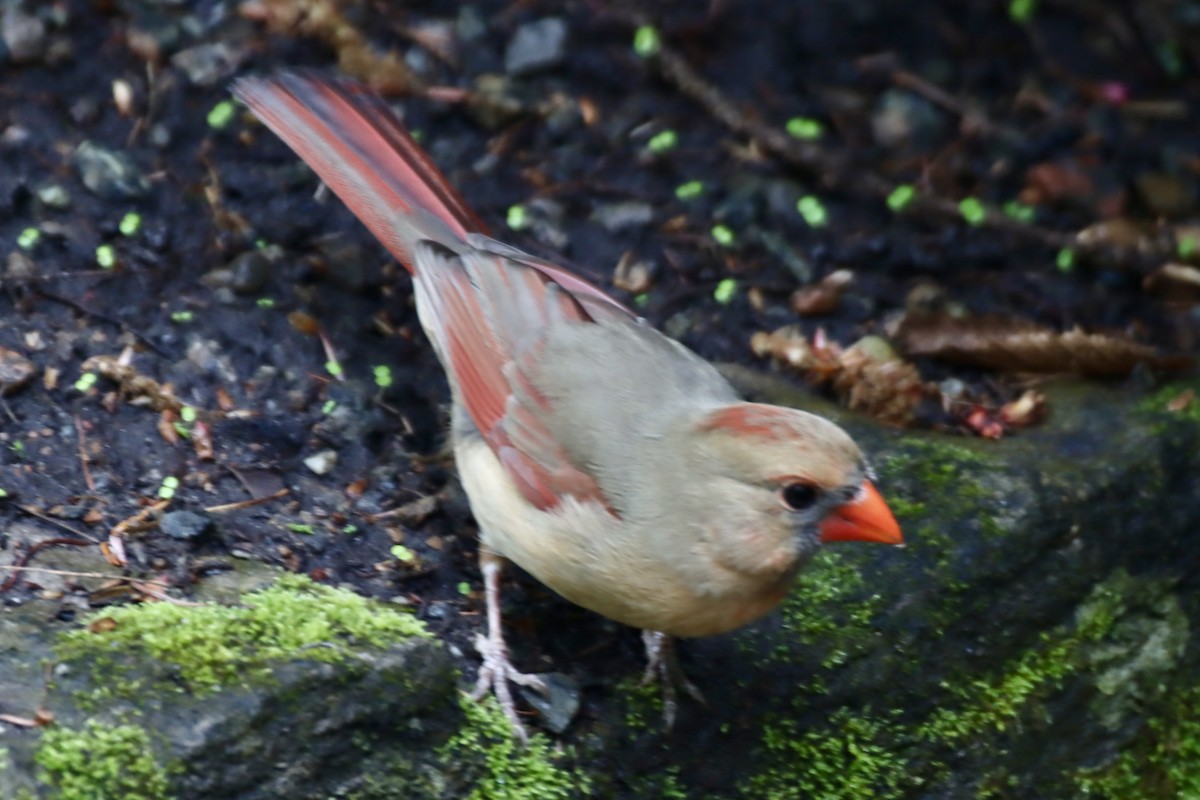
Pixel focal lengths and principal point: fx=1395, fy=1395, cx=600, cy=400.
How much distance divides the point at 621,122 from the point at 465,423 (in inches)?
74.0

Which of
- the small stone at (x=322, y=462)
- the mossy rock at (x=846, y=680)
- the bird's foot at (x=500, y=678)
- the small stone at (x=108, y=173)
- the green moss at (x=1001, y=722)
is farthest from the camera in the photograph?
the small stone at (x=108, y=173)

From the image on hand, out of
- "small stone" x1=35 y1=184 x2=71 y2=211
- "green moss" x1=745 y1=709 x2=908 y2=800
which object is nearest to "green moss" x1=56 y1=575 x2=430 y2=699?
"green moss" x1=745 y1=709 x2=908 y2=800

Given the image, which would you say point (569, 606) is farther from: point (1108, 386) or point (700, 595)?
point (1108, 386)

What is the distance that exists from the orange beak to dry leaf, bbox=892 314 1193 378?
1.56 metres

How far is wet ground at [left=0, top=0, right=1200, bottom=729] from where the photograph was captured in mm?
3682

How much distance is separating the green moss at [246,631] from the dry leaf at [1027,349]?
2.17 m

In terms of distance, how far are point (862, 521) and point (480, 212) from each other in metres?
2.09

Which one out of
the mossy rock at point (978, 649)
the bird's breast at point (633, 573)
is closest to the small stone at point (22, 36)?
the bird's breast at point (633, 573)

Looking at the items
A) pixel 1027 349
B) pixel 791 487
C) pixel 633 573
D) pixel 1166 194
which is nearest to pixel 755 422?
pixel 791 487

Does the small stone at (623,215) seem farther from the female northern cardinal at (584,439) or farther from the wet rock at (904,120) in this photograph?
the wet rock at (904,120)

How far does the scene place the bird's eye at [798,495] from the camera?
3189mm

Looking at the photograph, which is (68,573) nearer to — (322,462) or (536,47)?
(322,462)

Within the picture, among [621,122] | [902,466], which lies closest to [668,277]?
[621,122]

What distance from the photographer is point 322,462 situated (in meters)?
3.92
